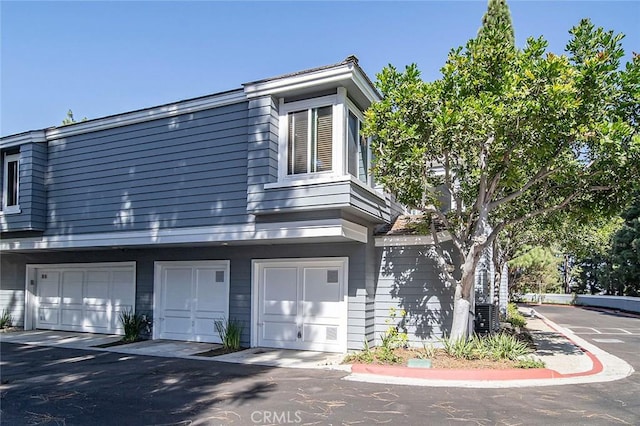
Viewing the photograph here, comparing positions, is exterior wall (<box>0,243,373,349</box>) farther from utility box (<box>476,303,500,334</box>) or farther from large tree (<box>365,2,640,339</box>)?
utility box (<box>476,303,500,334</box>)

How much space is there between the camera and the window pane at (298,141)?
10.1m

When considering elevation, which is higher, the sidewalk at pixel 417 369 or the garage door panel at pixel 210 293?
the garage door panel at pixel 210 293

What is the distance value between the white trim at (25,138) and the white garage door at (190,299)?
4953 mm

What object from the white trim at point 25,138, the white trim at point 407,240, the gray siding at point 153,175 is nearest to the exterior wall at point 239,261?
the white trim at point 407,240

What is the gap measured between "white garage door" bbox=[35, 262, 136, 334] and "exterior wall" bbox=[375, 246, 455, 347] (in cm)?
708

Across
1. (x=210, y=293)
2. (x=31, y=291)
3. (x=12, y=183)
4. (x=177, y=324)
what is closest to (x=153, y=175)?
(x=210, y=293)

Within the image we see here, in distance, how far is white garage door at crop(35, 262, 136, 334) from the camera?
13.7m

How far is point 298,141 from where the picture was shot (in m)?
10.2

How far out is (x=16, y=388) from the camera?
7598 millimetres

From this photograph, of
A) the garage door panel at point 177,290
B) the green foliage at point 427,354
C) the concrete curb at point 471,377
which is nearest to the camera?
the concrete curb at point 471,377

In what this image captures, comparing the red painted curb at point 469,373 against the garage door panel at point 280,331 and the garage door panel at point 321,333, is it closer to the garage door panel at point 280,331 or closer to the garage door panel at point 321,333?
the garage door panel at point 321,333

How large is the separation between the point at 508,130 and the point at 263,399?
6.08 m

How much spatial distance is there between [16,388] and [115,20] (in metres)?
8.13

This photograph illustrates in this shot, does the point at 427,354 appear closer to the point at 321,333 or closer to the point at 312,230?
the point at 321,333
